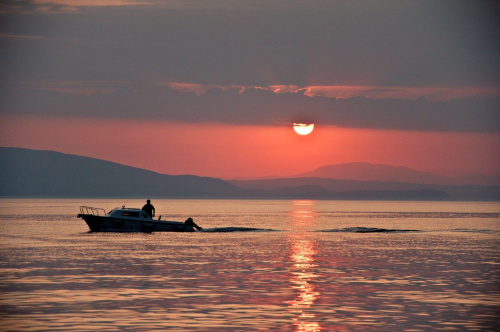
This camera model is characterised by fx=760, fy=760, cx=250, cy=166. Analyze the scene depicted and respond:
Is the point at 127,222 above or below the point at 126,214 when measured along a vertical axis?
below

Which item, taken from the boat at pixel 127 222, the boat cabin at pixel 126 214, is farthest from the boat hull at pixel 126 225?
the boat cabin at pixel 126 214

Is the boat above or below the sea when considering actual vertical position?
above

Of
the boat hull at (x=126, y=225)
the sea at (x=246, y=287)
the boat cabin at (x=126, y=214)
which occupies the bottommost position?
the sea at (x=246, y=287)

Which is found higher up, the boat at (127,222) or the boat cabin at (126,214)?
the boat cabin at (126,214)

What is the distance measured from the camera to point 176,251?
200 feet

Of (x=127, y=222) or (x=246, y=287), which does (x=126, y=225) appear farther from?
(x=246, y=287)

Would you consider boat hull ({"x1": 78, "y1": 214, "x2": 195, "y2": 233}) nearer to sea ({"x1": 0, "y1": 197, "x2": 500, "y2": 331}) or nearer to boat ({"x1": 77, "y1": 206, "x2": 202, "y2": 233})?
boat ({"x1": 77, "y1": 206, "x2": 202, "y2": 233})

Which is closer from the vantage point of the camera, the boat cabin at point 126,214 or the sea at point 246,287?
the sea at point 246,287

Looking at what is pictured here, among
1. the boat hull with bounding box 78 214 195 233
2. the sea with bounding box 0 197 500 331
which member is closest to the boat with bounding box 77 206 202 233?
the boat hull with bounding box 78 214 195 233

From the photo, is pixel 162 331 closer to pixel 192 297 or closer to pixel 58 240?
pixel 192 297

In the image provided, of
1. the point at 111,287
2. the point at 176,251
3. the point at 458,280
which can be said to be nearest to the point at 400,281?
the point at 458,280

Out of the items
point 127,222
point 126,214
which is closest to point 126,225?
point 127,222

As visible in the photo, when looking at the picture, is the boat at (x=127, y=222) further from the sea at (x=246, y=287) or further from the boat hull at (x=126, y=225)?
the sea at (x=246, y=287)

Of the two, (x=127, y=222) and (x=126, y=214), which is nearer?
(x=127, y=222)
